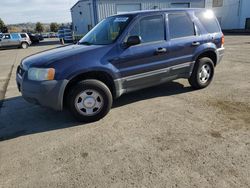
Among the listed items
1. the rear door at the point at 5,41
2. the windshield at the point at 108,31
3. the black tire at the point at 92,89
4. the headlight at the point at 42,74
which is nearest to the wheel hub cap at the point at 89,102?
the black tire at the point at 92,89

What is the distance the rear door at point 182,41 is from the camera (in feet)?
17.2

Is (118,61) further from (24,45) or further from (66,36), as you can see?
(66,36)

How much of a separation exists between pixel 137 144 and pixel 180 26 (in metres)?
3.04

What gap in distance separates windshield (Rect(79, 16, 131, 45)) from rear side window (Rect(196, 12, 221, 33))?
78.4 inches

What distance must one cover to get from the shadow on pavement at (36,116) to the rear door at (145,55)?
719 mm

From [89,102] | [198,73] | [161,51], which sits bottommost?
[89,102]

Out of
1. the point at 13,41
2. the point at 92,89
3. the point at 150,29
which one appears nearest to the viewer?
the point at 92,89

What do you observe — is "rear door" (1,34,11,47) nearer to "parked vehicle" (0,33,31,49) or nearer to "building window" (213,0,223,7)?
"parked vehicle" (0,33,31,49)

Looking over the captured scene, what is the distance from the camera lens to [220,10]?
38.0 m

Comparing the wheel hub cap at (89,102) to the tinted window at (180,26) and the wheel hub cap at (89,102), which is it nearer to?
the wheel hub cap at (89,102)

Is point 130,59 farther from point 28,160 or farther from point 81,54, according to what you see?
point 28,160

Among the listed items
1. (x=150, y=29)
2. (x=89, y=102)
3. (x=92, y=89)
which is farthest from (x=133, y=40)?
(x=89, y=102)

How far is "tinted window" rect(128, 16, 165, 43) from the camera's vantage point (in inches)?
188

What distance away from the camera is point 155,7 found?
26.7 meters
